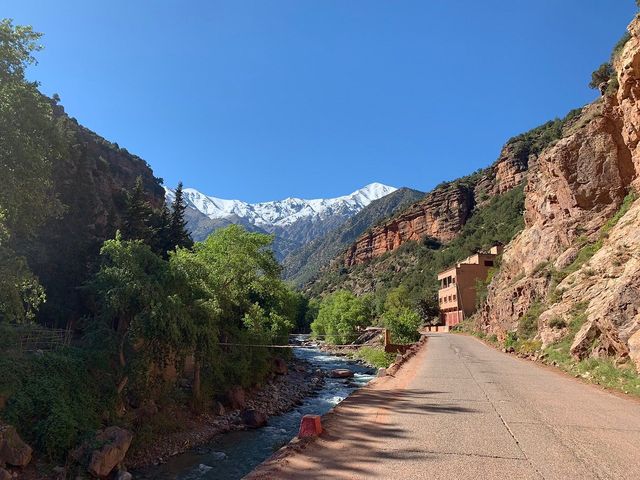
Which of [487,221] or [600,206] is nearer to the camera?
[600,206]

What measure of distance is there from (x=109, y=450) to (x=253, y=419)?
7.85 metres

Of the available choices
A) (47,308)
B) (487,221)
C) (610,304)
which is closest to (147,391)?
(47,308)

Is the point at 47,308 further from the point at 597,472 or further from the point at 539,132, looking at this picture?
the point at 539,132

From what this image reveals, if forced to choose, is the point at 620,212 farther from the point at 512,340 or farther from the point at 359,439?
the point at 359,439

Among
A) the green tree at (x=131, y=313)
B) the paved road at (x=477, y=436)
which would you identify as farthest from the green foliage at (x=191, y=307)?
the paved road at (x=477, y=436)

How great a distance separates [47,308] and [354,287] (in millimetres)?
113865

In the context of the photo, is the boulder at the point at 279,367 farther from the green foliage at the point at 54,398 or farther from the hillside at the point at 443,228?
the hillside at the point at 443,228

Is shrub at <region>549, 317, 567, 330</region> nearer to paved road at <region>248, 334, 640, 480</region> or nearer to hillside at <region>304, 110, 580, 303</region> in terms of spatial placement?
paved road at <region>248, 334, 640, 480</region>

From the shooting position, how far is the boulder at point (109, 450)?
1332 cm

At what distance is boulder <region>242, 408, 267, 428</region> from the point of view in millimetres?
20391

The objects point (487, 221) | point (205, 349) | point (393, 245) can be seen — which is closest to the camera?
point (205, 349)

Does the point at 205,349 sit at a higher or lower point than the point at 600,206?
lower

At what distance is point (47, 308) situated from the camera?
96.4ft

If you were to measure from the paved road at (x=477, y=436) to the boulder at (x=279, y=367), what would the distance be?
Result: 841 inches
